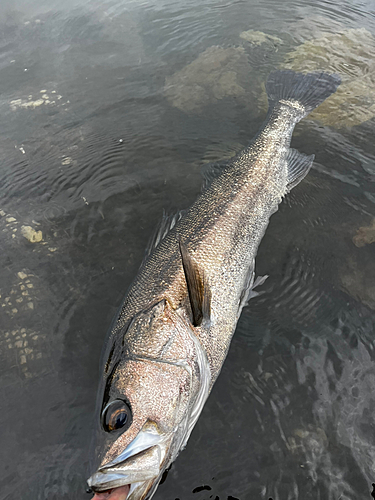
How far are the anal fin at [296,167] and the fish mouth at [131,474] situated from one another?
3.26 meters

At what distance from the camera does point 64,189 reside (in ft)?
15.9

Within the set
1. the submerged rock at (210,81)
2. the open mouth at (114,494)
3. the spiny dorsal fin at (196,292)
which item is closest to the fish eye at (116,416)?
the open mouth at (114,494)

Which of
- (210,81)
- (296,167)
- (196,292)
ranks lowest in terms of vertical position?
(196,292)

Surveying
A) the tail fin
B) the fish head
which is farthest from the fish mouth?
the tail fin

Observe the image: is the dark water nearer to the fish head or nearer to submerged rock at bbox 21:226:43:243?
submerged rock at bbox 21:226:43:243

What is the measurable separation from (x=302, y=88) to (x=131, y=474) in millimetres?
5483

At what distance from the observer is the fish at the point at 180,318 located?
200cm

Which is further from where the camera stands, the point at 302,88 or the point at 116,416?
the point at 302,88

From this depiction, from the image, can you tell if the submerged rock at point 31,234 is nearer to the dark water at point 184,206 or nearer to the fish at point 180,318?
the dark water at point 184,206

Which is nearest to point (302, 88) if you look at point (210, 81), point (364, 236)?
point (210, 81)

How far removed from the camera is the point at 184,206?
4473 mm

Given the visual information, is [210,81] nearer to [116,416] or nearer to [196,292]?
[196,292]

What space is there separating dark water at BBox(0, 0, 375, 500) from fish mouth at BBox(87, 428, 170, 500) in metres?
0.78

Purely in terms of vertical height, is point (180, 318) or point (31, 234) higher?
point (180, 318)
